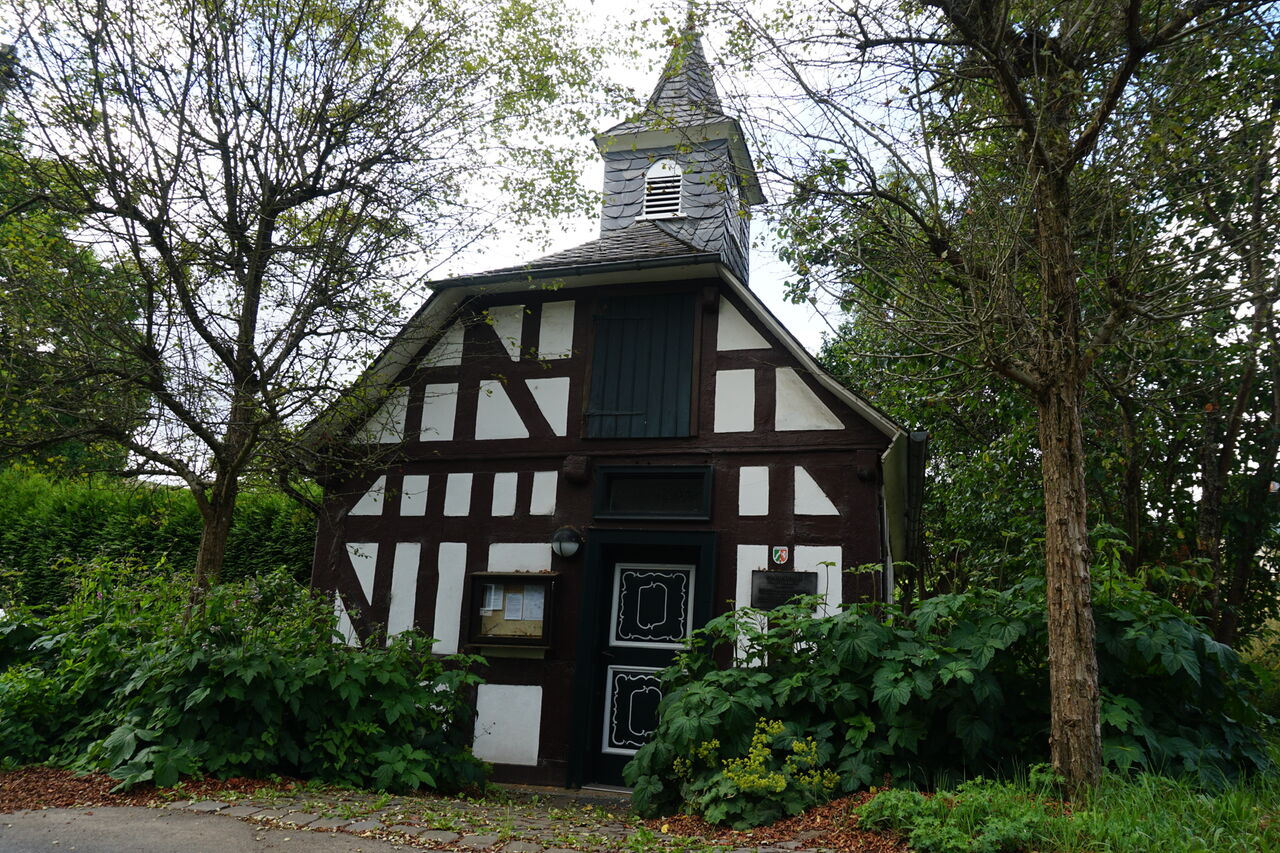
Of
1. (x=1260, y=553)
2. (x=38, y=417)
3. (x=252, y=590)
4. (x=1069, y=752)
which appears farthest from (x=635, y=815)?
(x=1260, y=553)

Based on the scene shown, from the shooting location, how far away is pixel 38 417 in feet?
22.3

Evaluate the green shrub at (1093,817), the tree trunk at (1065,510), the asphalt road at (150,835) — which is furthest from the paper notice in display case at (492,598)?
the tree trunk at (1065,510)

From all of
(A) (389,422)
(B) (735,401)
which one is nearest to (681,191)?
(B) (735,401)

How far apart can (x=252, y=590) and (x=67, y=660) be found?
4.20 ft

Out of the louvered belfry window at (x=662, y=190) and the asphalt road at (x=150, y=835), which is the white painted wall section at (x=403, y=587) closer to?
the asphalt road at (x=150, y=835)

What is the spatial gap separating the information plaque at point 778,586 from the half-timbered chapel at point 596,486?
2cm

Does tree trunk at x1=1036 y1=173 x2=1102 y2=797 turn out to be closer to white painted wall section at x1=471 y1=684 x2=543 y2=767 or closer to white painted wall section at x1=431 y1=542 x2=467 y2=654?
white painted wall section at x1=471 y1=684 x2=543 y2=767

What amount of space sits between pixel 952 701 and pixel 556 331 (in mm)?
5271

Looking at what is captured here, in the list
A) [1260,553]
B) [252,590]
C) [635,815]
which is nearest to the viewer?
[635,815]

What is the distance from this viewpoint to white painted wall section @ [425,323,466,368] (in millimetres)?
9094

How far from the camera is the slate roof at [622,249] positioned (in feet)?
27.7

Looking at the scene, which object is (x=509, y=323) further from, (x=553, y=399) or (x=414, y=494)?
(x=414, y=494)

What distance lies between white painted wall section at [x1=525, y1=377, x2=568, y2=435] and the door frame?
1145 mm

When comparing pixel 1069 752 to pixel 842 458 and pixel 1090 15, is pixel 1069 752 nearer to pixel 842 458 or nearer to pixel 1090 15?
pixel 842 458
